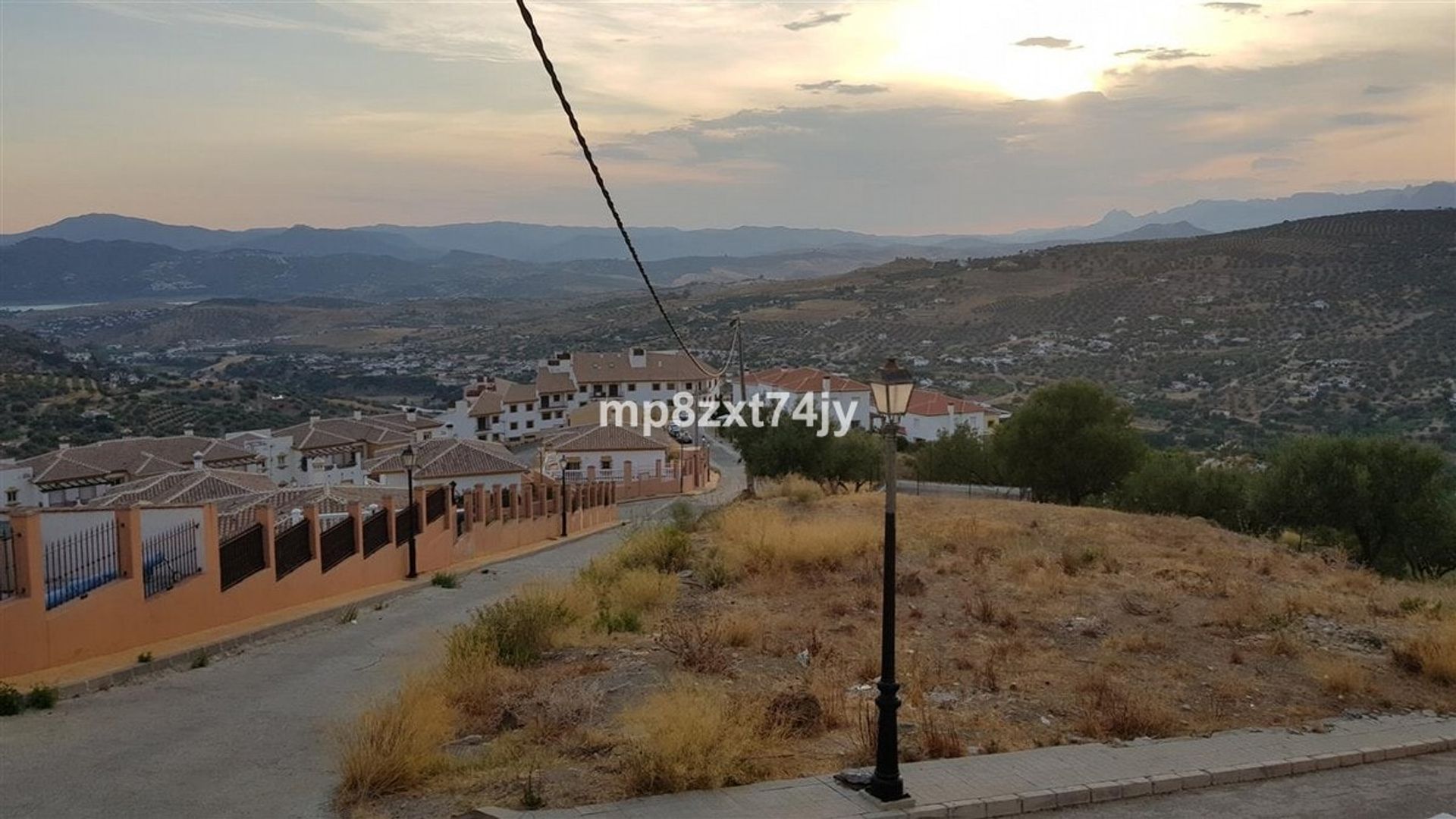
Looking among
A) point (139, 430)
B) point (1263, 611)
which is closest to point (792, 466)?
point (1263, 611)

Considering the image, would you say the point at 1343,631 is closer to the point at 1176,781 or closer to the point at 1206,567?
the point at 1206,567

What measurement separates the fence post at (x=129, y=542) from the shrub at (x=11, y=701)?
2.15 metres

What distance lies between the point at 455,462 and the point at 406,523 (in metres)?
26.1

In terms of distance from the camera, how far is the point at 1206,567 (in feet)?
53.6

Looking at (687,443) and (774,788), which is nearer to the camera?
(774,788)

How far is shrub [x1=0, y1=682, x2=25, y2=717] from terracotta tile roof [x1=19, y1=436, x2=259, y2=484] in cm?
3377

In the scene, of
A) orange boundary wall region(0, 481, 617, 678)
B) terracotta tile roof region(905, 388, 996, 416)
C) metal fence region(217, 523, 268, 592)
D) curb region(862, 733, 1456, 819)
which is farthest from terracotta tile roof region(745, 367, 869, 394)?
curb region(862, 733, 1456, 819)

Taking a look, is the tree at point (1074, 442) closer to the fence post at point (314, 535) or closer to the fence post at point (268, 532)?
the fence post at point (314, 535)

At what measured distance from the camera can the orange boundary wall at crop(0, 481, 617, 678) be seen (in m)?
9.40

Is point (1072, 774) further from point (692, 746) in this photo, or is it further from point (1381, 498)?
point (1381, 498)

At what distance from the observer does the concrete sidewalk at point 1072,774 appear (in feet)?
21.8

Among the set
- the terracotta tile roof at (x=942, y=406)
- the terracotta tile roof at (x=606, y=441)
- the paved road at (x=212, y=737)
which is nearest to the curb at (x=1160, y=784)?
the paved road at (x=212, y=737)

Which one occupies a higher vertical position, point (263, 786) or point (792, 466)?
point (263, 786)

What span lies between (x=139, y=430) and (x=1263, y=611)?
69.1 metres
